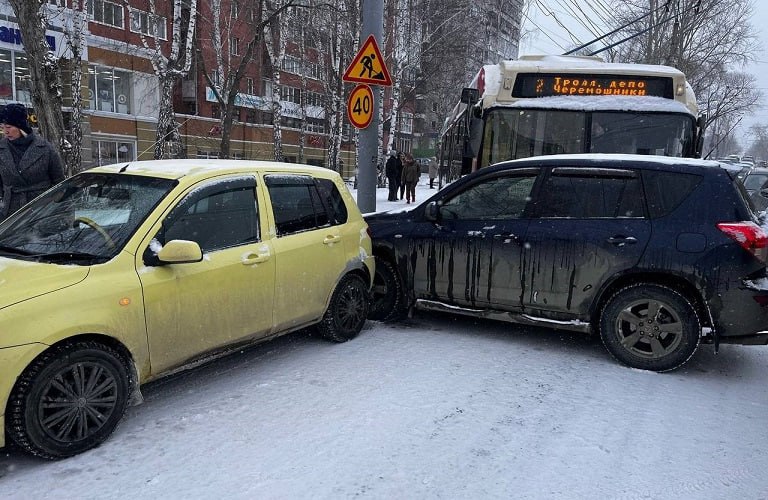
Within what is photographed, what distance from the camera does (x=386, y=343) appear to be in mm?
5355

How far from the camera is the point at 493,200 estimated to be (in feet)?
18.1

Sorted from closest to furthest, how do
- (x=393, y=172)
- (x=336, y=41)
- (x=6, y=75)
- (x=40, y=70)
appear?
(x=40, y=70), (x=393, y=172), (x=336, y=41), (x=6, y=75)

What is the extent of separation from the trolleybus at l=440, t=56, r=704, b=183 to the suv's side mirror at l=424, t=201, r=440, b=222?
6.67 feet

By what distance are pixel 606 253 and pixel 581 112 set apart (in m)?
3.09

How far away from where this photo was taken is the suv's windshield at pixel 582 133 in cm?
708

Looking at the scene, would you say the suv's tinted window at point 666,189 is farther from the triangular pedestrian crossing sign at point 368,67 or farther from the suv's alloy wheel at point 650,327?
the triangular pedestrian crossing sign at point 368,67

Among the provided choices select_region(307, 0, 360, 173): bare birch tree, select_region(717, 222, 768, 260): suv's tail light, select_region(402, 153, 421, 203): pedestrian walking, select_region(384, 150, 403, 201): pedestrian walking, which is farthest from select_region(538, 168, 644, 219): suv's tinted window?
select_region(307, 0, 360, 173): bare birch tree

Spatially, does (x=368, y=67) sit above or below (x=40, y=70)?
above

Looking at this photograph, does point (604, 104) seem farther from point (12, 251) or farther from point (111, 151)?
point (111, 151)

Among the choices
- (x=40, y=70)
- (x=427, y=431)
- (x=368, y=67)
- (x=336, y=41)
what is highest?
(x=336, y=41)

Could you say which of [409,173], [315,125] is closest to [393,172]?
[409,173]

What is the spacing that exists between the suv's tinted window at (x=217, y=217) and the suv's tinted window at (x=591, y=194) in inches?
103

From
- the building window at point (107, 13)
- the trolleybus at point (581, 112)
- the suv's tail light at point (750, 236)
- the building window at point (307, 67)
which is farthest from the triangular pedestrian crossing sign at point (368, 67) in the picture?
the building window at point (107, 13)

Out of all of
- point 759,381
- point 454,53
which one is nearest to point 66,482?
point 759,381
